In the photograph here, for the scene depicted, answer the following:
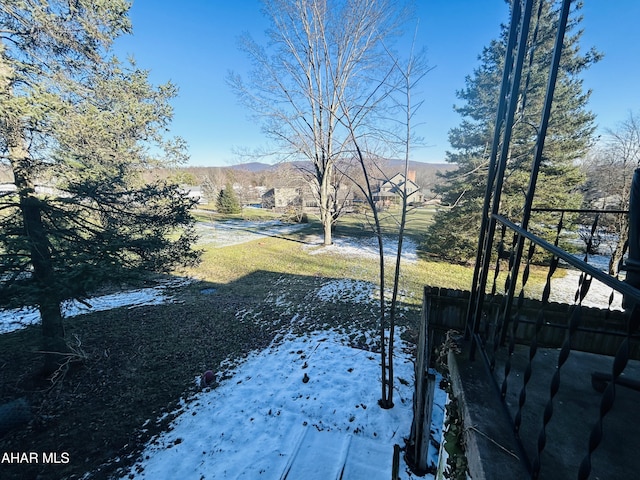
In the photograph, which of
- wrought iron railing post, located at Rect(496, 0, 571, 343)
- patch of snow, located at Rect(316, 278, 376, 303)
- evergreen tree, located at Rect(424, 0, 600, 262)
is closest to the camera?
wrought iron railing post, located at Rect(496, 0, 571, 343)

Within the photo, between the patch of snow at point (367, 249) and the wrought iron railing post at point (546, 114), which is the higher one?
the wrought iron railing post at point (546, 114)

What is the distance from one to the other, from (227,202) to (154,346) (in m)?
25.2

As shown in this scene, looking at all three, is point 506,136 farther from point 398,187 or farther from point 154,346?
point 154,346

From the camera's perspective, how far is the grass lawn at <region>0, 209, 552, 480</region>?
347 cm

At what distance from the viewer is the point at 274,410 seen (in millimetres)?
3787

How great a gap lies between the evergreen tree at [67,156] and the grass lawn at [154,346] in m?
0.88

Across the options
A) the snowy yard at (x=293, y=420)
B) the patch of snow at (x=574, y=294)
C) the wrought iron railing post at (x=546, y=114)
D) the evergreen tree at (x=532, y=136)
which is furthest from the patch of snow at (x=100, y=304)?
the patch of snow at (x=574, y=294)

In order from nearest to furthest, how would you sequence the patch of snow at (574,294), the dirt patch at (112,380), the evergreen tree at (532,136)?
the dirt patch at (112,380) < the patch of snow at (574,294) < the evergreen tree at (532,136)

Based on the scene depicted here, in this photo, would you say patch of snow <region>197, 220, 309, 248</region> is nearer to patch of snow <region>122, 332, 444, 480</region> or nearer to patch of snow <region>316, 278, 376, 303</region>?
patch of snow <region>316, 278, 376, 303</region>

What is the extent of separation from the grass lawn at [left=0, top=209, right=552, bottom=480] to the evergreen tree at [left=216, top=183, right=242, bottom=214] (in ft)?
65.0

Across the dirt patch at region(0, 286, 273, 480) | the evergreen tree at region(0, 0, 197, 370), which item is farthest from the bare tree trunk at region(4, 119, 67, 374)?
the dirt patch at region(0, 286, 273, 480)

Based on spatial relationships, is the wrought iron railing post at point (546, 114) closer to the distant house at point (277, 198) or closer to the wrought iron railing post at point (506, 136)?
the wrought iron railing post at point (506, 136)

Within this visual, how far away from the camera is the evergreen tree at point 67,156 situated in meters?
3.75

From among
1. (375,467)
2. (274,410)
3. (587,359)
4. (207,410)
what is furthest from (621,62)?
(207,410)
